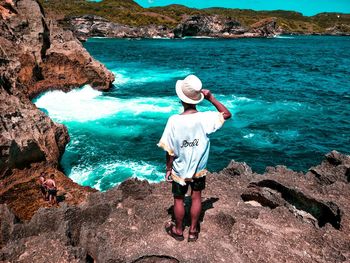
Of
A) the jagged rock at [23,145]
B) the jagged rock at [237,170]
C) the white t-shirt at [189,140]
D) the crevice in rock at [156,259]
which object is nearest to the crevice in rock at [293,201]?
the jagged rock at [237,170]

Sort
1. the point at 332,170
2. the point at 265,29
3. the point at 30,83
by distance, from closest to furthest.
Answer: the point at 332,170 < the point at 30,83 < the point at 265,29

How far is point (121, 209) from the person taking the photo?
30.0 ft

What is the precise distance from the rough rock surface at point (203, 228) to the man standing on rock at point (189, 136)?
1396mm

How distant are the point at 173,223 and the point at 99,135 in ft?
65.6

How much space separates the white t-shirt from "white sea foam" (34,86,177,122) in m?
25.0

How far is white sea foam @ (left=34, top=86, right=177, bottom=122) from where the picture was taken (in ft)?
107

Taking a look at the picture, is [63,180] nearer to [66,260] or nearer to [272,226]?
[66,260]

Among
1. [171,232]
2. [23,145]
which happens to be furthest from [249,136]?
[171,232]

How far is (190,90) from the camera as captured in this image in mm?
6559

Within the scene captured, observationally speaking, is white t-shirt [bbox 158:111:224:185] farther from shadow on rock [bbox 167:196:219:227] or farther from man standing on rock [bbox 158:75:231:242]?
shadow on rock [bbox 167:196:219:227]

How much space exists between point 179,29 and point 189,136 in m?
184

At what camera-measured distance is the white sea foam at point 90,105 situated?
32.5 m

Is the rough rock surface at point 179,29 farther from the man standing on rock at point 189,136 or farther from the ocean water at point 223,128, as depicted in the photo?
the man standing on rock at point 189,136

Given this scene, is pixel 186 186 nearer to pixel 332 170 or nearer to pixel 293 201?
pixel 293 201
